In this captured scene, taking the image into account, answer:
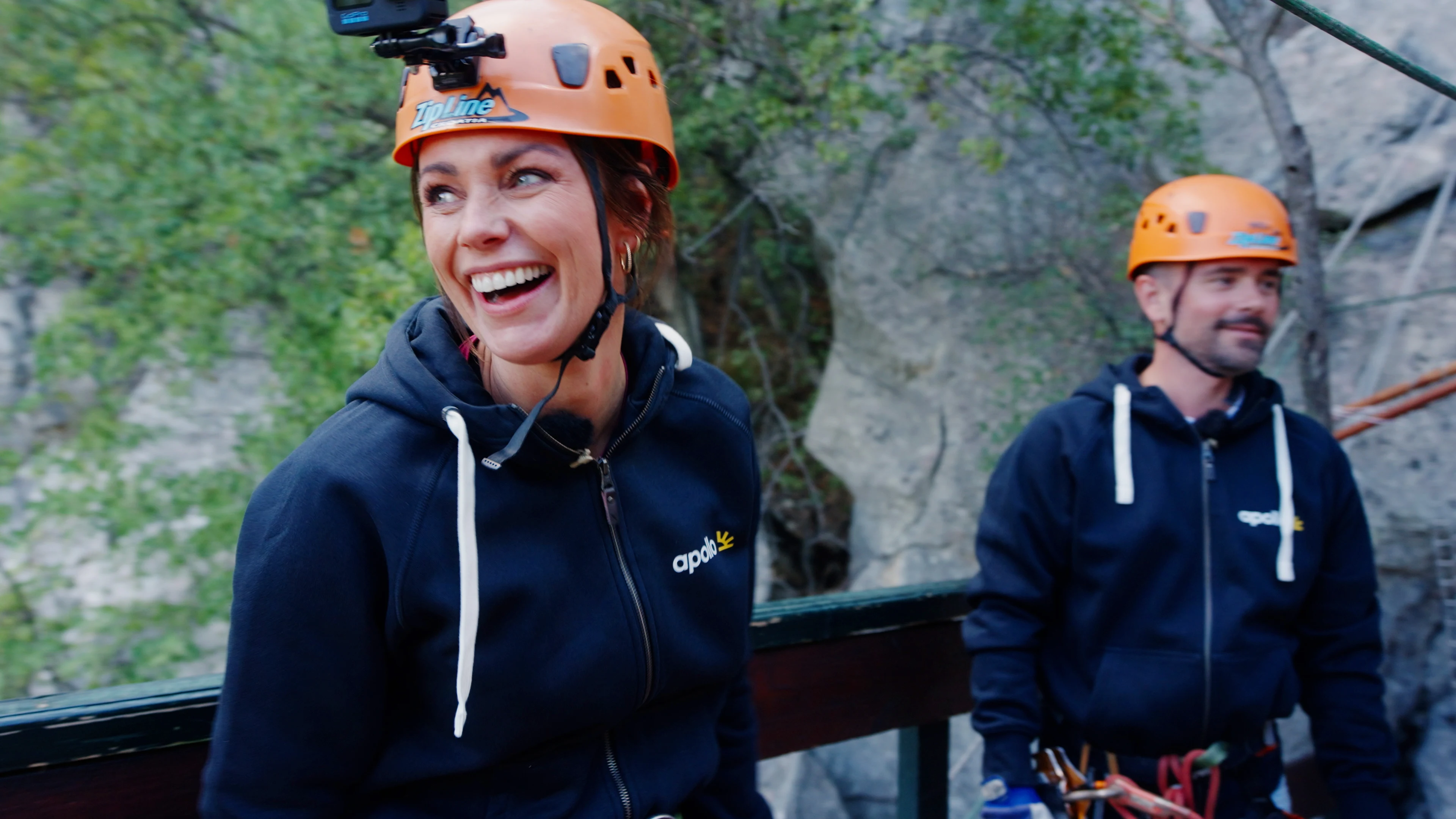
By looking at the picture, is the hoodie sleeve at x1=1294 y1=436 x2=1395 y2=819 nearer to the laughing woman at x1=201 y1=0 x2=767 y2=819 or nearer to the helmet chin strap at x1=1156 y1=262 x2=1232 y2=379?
the helmet chin strap at x1=1156 y1=262 x2=1232 y2=379

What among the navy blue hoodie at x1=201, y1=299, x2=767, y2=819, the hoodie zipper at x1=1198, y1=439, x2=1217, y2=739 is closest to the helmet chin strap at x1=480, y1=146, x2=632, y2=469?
the navy blue hoodie at x1=201, y1=299, x2=767, y2=819

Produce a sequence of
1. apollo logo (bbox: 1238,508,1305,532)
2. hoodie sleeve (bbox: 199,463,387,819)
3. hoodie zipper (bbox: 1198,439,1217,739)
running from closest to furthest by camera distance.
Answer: hoodie sleeve (bbox: 199,463,387,819), hoodie zipper (bbox: 1198,439,1217,739), apollo logo (bbox: 1238,508,1305,532)

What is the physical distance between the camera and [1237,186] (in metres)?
2.51

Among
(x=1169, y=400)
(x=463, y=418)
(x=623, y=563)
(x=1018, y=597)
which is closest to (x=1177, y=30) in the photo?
(x=1169, y=400)

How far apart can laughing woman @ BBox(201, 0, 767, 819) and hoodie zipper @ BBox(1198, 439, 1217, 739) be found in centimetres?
115

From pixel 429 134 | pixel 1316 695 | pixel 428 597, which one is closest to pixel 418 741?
pixel 428 597

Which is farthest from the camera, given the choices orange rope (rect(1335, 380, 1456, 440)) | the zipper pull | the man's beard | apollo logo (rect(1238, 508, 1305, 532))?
orange rope (rect(1335, 380, 1456, 440))

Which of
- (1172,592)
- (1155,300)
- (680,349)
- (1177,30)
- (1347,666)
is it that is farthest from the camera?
(1177,30)

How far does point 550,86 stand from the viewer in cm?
139

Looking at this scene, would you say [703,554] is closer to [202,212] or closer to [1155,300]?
[1155,300]

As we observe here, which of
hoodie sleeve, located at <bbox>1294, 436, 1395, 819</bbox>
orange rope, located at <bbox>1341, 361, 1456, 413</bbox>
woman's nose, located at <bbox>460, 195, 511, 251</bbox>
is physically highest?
woman's nose, located at <bbox>460, 195, 511, 251</bbox>

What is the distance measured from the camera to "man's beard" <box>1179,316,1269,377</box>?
2373 mm

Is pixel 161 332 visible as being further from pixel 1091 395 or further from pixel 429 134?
pixel 1091 395

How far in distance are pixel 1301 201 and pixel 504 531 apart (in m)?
2.93
